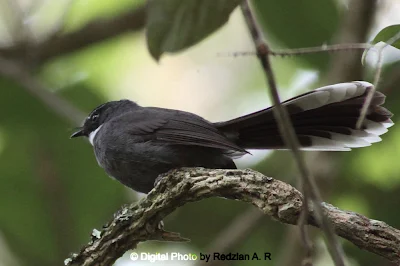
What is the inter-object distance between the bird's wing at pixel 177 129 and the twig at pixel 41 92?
0.53 meters

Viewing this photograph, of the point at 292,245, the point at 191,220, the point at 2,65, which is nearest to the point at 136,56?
the point at 2,65

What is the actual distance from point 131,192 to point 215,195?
5.00 feet

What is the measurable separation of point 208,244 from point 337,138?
983mm

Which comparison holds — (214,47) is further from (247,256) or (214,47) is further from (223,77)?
(247,256)

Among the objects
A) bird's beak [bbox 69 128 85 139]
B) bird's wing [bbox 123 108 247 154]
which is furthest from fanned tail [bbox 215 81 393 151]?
bird's beak [bbox 69 128 85 139]

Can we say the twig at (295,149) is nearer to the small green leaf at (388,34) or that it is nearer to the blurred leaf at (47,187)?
the small green leaf at (388,34)

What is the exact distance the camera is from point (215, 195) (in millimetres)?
2117

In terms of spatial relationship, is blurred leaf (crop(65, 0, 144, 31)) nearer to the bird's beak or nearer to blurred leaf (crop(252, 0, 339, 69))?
the bird's beak

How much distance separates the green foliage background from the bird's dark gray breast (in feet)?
1.28

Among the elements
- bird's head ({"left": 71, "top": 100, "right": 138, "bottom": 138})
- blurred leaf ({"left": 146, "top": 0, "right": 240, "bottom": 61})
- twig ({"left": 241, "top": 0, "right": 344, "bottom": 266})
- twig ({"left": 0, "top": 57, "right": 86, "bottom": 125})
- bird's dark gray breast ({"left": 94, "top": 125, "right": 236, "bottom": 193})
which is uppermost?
twig ({"left": 0, "top": 57, "right": 86, "bottom": 125})

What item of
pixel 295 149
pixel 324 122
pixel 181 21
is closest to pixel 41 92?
pixel 324 122

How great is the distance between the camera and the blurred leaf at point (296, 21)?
339 cm

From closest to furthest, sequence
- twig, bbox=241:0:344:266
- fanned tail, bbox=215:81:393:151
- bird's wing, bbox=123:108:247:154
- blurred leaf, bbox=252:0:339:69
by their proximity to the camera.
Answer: twig, bbox=241:0:344:266 < fanned tail, bbox=215:81:393:151 < bird's wing, bbox=123:108:247:154 < blurred leaf, bbox=252:0:339:69

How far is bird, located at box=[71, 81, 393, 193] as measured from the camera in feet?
8.35
